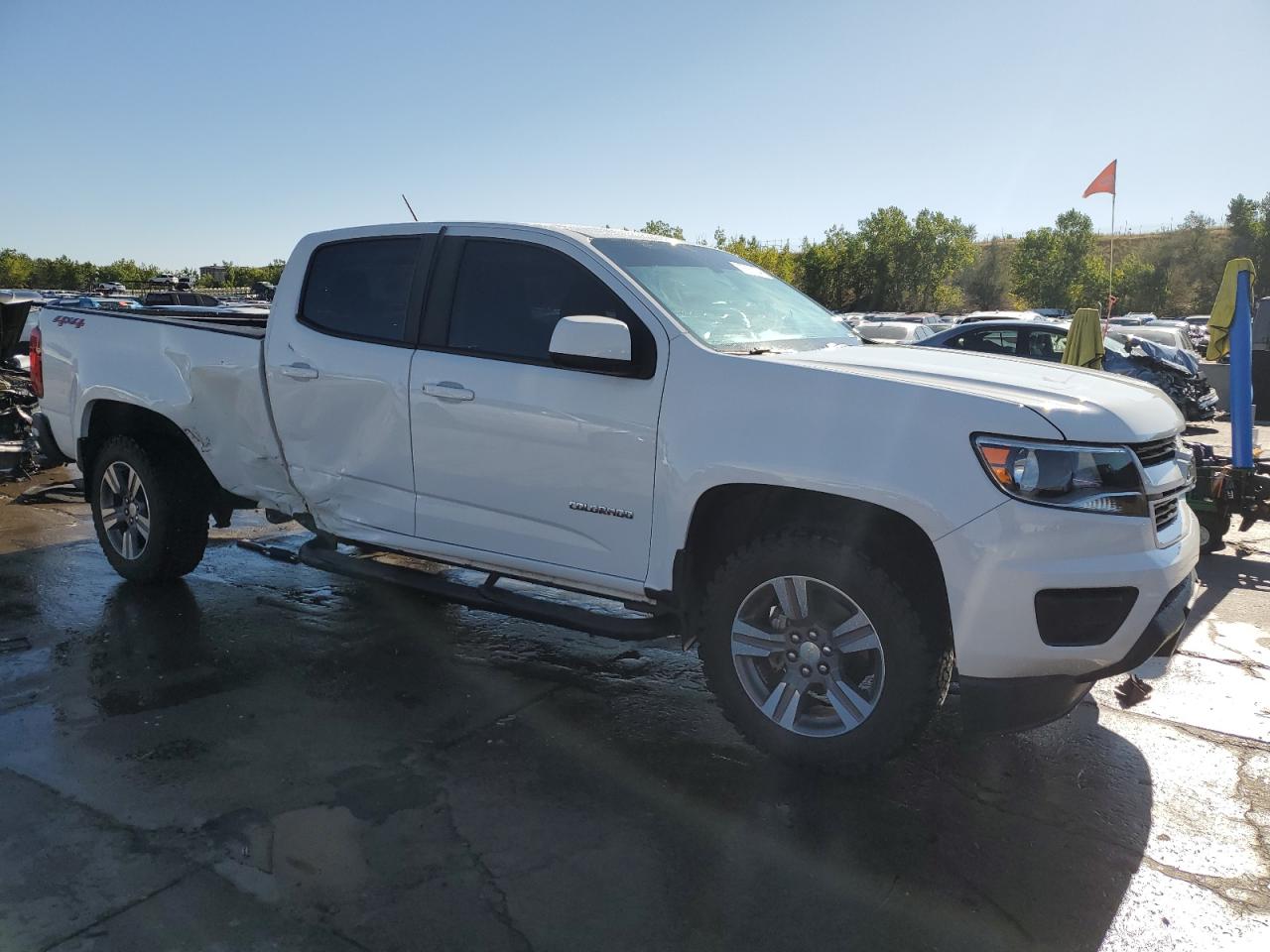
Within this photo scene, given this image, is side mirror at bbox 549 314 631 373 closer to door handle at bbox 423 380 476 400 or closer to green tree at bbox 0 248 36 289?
door handle at bbox 423 380 476 400

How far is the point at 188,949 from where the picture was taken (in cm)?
247

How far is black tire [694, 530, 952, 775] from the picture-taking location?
10.3ft

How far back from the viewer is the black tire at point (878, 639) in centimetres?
313

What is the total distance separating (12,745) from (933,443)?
3472mm

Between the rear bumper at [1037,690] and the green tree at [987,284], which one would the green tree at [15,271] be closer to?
the green tree at [987,284]

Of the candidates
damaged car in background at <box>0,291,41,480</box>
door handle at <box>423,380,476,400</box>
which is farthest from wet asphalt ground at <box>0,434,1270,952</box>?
damaged car in background at <box>0,291,41,480</box>

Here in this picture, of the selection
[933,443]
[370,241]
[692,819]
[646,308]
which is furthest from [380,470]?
[933,443]

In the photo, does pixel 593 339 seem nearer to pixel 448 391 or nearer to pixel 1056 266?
pixel 448 391

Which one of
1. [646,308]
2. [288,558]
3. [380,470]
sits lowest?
[288,558]

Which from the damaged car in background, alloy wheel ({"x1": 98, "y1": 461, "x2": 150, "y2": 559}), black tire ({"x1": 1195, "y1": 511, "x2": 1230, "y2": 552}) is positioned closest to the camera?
alloy wheel ({"x1": 98, "y1": 461, "x2": 150, "y2": 559})

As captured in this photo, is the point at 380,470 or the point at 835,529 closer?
the point at 835,529

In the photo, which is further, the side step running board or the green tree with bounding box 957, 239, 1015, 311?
the green tree with bounding box 957, 239, 1015, 311

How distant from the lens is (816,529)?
328cm

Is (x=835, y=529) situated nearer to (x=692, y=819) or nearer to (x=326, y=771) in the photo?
(x=692, y=819)
